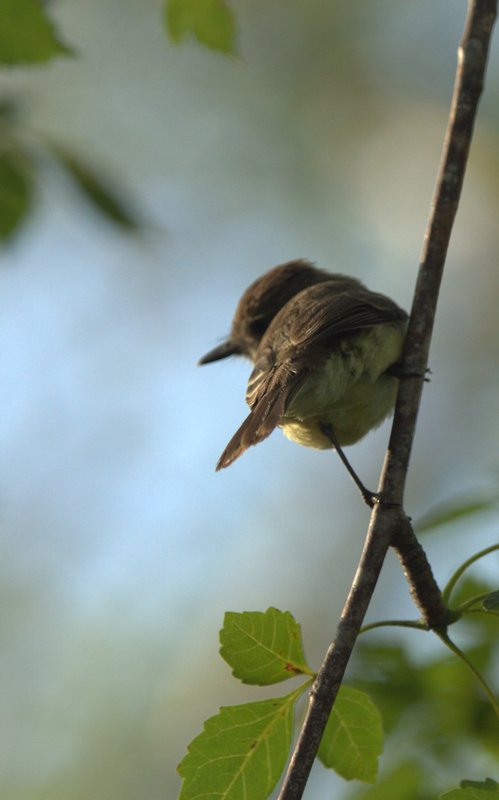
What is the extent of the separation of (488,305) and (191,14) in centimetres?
819

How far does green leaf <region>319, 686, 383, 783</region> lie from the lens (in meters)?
2.64

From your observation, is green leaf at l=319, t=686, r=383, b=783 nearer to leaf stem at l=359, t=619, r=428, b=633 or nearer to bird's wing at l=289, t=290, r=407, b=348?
leaf stem at l=359, t=619, r=428, b=633

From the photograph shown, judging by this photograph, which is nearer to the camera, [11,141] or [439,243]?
[439,243]

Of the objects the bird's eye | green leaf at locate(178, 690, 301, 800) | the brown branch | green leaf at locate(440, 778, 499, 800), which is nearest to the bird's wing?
the brown branch

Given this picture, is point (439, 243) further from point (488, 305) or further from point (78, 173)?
point (488, 305)

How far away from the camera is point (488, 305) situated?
10938 mm

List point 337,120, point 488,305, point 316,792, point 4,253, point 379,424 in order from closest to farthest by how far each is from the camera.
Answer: point 4,253, point 379,424, point 316,792, point 488,305, point 337,120

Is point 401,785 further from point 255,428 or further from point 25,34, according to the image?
point 25,34

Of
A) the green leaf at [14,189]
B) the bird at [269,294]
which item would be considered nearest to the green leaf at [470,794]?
the green leaf at [14,189]

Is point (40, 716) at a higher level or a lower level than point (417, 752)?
higher

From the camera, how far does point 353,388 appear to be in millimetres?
4227

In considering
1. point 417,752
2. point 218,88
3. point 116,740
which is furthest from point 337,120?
point 417,752

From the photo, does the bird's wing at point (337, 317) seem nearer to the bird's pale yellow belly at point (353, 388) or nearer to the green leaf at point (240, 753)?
the bird's pale yellow belly at point (353, 388)

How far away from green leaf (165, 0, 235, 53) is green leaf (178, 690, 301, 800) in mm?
1932
